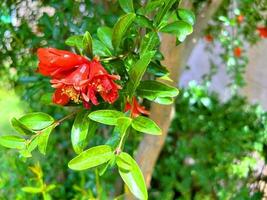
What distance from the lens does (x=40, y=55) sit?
591 mm

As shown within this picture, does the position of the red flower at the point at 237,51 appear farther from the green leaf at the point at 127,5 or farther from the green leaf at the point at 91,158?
the green leaf at the point at 91,158

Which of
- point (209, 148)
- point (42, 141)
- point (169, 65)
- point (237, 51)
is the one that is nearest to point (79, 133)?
point (42, 141)

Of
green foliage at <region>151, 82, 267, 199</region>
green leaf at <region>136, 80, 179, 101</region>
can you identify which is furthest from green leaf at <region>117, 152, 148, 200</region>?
green foliage at <region>151, 82, 267, 199</region>

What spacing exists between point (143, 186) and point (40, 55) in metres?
0.21

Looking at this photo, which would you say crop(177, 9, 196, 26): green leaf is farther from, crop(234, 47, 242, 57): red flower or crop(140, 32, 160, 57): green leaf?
crop(234, 47, 242, 57): red flower

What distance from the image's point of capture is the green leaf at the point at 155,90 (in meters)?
0.63

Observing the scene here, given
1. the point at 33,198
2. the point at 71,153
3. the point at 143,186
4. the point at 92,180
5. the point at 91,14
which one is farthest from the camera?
the point at 71,153

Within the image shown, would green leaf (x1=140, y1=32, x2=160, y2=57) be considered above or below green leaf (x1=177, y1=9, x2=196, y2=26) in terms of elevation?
below

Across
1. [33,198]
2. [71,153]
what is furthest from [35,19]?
[71,153]

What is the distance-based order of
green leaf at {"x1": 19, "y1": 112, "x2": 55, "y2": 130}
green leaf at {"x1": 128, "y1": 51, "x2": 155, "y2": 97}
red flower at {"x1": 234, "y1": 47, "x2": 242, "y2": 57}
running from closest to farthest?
green leaf at {"x1": 128, "y1": 51, "x2": 155, "y2": 97}, green leaf at {"x1": 19, "y1": 112, "x2": 55, "y2": 130}, red flower at {"x1": 234, "y1": 47, "x2": 242, "y2": 57}

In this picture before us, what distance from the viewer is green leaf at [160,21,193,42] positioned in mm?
628

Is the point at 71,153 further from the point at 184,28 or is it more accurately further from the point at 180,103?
the point at 184,28

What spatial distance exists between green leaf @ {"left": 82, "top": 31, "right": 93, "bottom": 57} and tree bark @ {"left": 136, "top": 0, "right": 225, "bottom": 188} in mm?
534

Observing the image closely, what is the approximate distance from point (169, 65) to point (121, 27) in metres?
Result: 0.60
